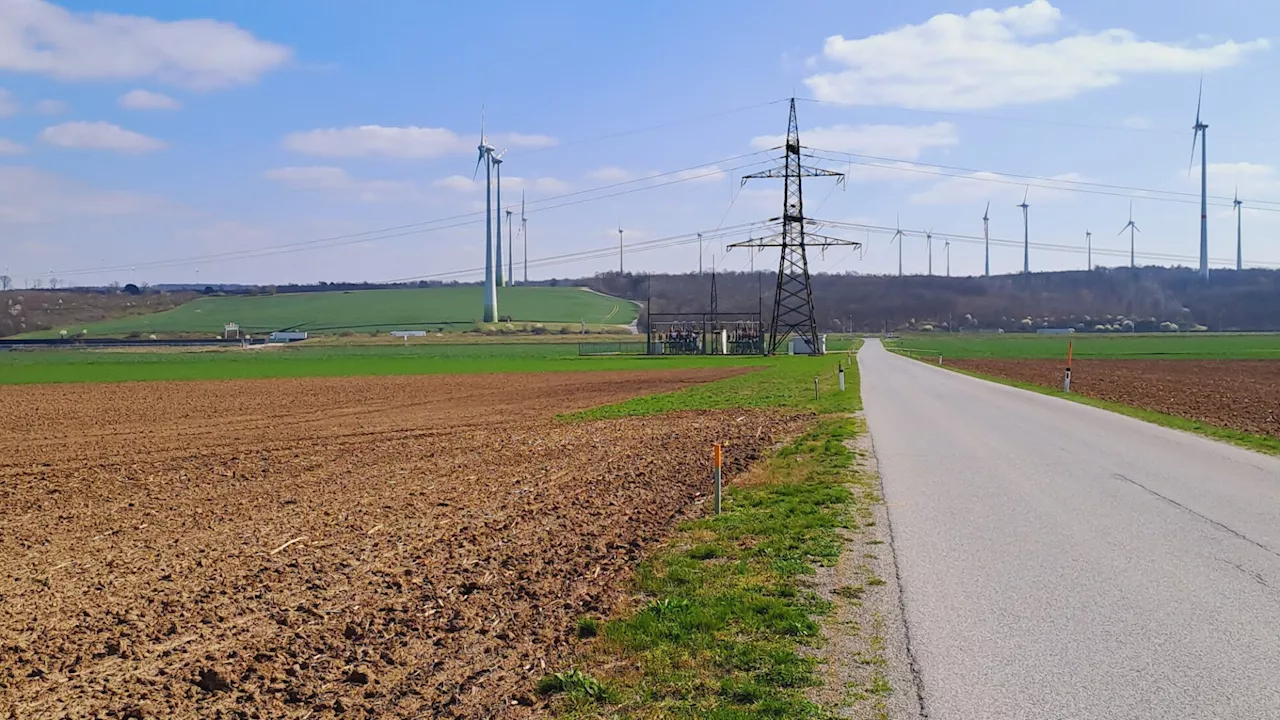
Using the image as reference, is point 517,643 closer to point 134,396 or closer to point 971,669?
point 971,669

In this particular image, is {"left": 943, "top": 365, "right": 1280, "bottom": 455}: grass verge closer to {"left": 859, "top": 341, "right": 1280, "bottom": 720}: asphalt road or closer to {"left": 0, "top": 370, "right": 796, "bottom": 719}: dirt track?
{"left": 859, "top": 341, "right": 1280, "bottom": 720}: asphalt road

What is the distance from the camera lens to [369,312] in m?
167

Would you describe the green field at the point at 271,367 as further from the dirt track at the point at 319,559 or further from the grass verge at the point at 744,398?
the dirt track at the point at 319,559

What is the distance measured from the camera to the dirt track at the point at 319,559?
22.8 feet

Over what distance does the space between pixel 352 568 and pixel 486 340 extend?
11652 centimetres

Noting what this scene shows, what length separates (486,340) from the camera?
12556 centimetres

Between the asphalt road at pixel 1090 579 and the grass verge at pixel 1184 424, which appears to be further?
the grass verge at pixel 1184 424

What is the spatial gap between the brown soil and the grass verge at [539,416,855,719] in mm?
16514

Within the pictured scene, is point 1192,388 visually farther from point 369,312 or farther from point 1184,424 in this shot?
point 369,312

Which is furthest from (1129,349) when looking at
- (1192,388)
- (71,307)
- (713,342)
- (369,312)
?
(71,307)

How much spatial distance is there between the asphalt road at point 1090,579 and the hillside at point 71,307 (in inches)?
5926

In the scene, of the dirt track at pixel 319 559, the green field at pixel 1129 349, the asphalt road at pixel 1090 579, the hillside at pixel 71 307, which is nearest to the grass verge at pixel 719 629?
the dirt track at pixel 319 559

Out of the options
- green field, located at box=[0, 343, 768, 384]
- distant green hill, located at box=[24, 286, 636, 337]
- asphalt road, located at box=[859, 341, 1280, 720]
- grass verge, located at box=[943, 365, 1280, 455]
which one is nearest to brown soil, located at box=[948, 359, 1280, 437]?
grass verge, located at box=[943, 365, 1280, 455]

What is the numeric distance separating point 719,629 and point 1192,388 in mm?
38119
